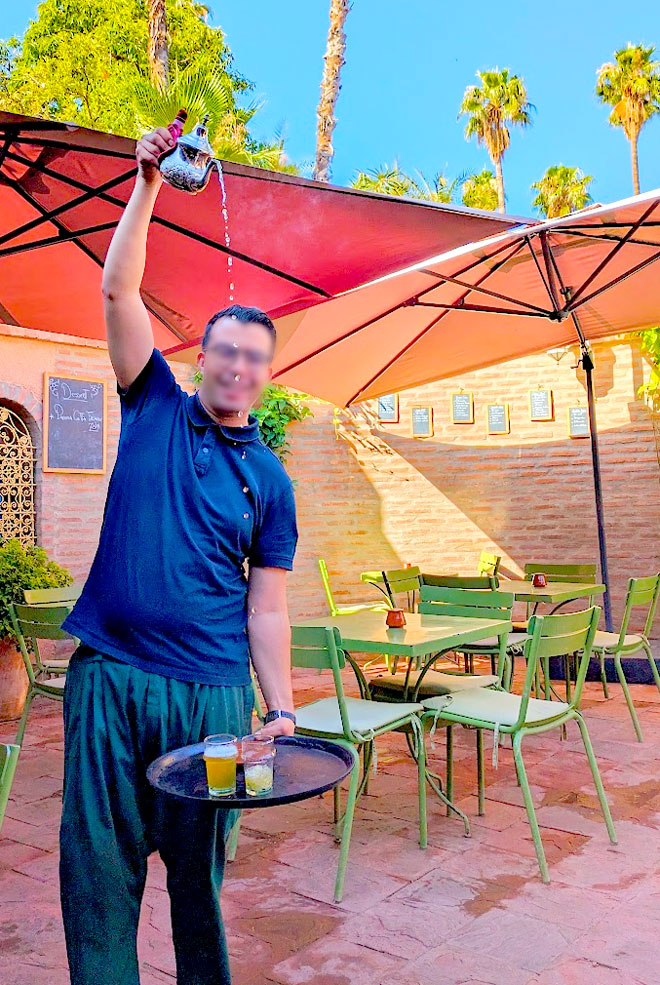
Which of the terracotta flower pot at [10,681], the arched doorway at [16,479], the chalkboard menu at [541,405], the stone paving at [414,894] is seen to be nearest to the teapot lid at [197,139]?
the stone paving at [414,894]

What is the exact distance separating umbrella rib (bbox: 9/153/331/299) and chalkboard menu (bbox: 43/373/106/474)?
119 inches

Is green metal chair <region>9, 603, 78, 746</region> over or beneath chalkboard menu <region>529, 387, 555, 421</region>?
beneath

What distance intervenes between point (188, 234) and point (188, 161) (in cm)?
228

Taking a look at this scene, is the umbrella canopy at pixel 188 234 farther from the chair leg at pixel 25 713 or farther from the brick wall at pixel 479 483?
the brick wall at pixel 479 483

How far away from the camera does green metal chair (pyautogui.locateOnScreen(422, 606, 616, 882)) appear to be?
9.95 feet

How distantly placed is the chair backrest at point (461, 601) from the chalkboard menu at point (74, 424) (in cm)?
325

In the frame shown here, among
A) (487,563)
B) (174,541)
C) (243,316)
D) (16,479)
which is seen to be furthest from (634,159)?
(174,541)

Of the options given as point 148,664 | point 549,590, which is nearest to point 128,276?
point 148,664

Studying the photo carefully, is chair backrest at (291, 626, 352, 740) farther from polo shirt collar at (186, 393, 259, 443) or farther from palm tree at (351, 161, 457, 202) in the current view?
palm tree at (351, 161, 457, 202)

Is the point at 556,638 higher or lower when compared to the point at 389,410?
lower

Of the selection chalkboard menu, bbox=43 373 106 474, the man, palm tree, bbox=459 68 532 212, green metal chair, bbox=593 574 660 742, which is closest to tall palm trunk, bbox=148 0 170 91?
chalkboard menu, bbox=43 373 106 474

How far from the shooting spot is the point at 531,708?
3.25 meters

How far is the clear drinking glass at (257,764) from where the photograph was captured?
1.36m

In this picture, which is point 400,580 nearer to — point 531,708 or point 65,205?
point 531,708
